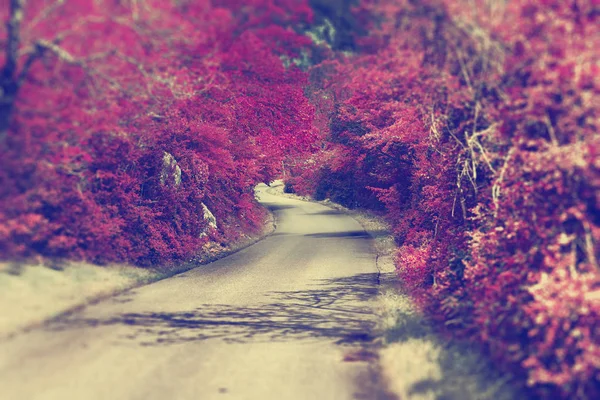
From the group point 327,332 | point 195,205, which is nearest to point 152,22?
point 327,332

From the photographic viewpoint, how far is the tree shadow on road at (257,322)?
8961 millimetres

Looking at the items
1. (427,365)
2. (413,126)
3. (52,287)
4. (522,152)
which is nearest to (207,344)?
(427,365)

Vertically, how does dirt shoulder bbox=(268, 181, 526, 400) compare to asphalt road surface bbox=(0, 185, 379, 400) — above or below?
below

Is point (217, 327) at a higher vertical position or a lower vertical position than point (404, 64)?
lower

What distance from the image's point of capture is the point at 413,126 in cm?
1502

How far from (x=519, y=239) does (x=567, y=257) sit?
1232 mm

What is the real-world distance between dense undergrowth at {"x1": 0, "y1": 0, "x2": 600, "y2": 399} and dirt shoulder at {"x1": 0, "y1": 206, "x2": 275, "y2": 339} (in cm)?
38

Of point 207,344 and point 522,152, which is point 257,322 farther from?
point 522,152

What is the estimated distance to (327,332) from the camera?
9.77 meters

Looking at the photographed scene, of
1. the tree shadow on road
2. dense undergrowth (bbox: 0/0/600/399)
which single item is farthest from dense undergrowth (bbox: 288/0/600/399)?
the tree shadow on road

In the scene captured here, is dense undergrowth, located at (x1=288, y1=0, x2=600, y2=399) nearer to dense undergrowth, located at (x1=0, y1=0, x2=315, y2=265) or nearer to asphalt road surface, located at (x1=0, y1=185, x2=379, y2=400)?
asphalt road surface, located at (x1=0, y1=185, x2=379, y2=400)

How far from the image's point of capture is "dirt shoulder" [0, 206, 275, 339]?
8.72 m

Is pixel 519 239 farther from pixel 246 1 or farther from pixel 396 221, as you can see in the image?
pixel 396 221

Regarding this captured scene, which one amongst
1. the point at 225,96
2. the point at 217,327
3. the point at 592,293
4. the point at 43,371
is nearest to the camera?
the point at 592,293
